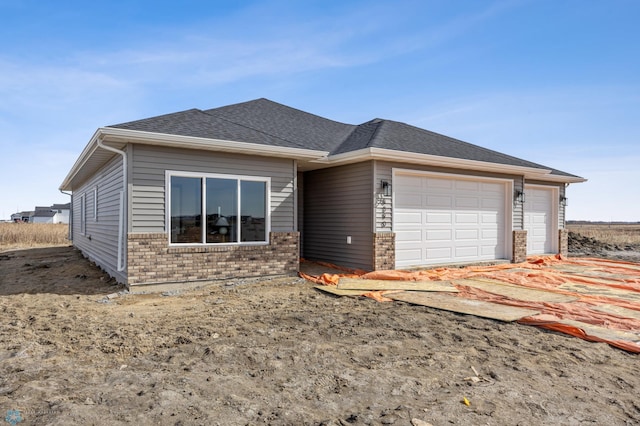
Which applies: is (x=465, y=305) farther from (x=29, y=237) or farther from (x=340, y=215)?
(x=29, y=237)

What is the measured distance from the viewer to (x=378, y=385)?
11.6 feet

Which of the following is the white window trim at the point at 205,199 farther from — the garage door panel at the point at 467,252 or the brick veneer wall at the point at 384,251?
the garage door panel at the point at 467,252

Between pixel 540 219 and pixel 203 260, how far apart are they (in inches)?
471

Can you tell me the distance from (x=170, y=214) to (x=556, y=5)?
9823mm

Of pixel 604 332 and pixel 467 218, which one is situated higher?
pixel 467 218

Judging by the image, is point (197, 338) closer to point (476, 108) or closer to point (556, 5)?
point (556, 5)

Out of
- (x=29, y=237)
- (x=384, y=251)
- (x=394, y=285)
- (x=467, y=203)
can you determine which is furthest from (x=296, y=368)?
(x=29, y=237)

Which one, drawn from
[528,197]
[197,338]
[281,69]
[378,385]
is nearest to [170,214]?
[197,338]

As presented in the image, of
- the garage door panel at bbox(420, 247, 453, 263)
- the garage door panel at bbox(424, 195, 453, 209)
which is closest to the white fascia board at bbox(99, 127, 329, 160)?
the garage door panel at bbox(424, 195, 453, 209)

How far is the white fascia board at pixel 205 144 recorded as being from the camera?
718cm

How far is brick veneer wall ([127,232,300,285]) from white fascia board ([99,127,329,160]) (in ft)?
5.72

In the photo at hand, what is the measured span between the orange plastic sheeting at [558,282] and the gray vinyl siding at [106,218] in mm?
4323

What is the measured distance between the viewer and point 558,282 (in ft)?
29.3

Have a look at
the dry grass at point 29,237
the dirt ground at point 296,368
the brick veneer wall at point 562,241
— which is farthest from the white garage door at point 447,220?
the dry grass at point 29,237
